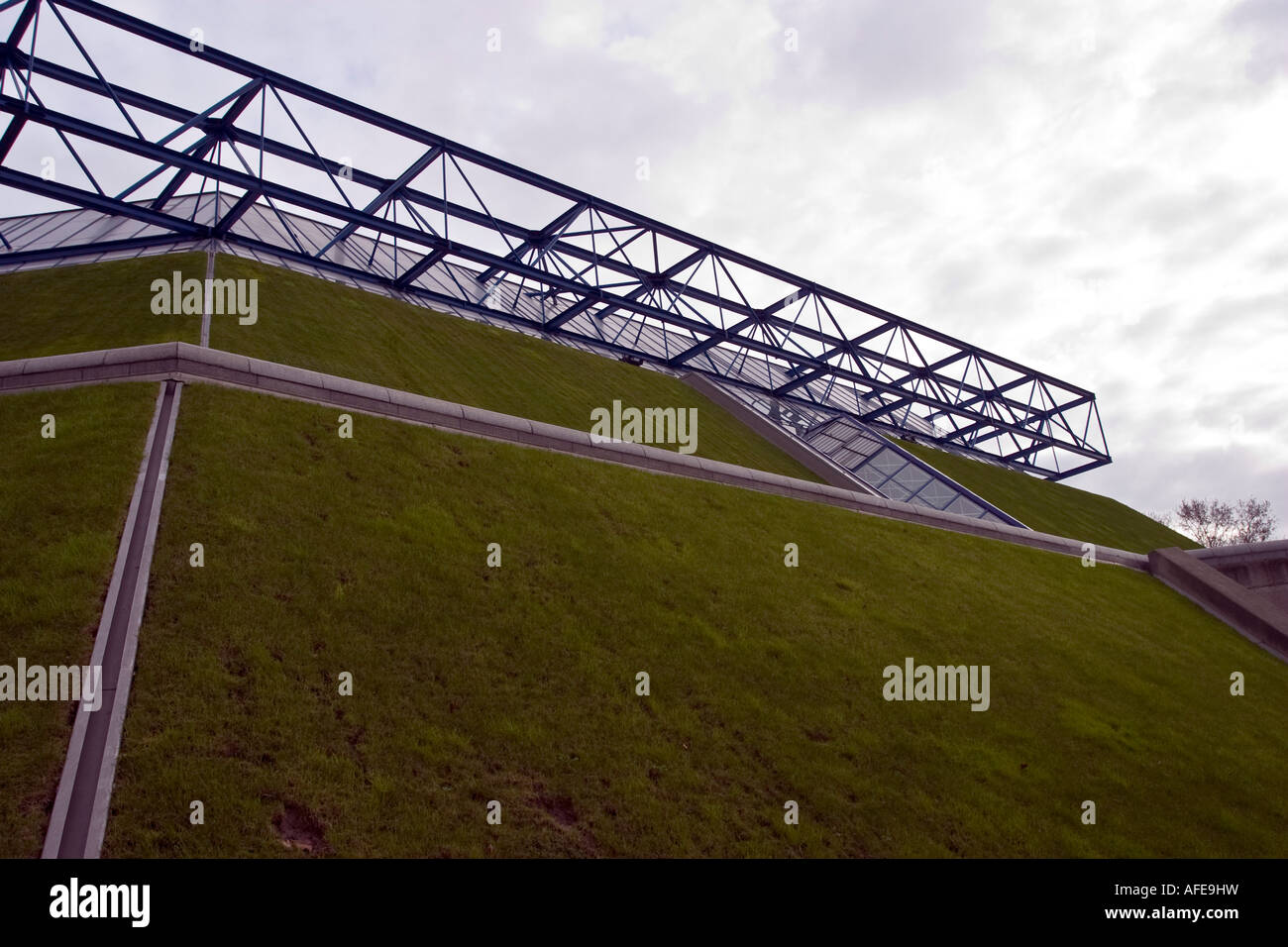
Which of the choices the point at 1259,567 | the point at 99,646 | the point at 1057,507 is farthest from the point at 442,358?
the point at 1057,507

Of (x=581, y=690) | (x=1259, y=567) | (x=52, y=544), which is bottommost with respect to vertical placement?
(x=581, y=690)

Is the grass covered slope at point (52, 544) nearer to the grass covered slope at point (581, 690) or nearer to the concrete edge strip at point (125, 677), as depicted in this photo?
the concrete edge strip at point (125, 677)

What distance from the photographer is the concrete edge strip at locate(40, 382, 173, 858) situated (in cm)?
716

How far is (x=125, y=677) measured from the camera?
8727mm

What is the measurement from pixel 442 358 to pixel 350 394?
896cm

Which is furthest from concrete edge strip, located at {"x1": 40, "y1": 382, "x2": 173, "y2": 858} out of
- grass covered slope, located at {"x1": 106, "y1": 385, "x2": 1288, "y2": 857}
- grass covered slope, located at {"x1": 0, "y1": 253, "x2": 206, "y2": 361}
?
grass covered slope, located at {"x1": 0, "y1": 253, "x2": 206, "y2": 361}

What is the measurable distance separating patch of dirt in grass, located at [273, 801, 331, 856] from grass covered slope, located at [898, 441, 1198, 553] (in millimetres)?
30136

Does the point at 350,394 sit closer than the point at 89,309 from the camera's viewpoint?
Yes

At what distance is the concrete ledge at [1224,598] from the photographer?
2223 cm

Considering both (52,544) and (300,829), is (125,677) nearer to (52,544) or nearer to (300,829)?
(300,829)

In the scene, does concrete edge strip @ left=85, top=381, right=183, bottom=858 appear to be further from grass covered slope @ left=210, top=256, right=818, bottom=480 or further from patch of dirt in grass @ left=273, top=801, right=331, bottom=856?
grass covered slope @ left=210, top=256, right=818, bottom=480

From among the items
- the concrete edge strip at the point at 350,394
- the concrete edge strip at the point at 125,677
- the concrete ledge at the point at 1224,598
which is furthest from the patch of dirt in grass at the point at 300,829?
the concrete ledge at the point at 1224,598

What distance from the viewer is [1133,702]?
15.9 m
